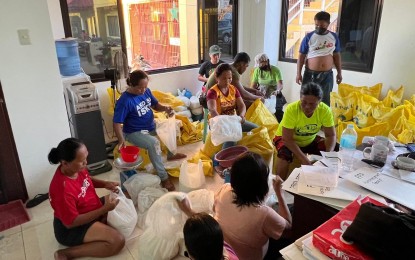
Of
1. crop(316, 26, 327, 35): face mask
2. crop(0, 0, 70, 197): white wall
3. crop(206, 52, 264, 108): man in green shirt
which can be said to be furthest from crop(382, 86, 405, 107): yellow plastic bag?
crop(0, 0, 70, 197): white wall

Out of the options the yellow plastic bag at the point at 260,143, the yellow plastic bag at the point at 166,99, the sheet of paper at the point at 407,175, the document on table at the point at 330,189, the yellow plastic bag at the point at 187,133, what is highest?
the sheet of paper at the point at 407,175

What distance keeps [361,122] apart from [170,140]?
6.72ft

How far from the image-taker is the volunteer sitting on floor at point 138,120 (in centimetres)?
256

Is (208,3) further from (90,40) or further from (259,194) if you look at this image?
(259,194)

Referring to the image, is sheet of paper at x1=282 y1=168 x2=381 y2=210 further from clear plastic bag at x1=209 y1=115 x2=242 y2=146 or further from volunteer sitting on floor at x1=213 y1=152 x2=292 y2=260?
clear plastic bag at x1=209 y1=115 x2=242 y2=146

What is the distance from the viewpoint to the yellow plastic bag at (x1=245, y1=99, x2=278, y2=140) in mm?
3080

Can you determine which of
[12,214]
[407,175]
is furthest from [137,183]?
[407,175]

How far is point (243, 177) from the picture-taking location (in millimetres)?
1281

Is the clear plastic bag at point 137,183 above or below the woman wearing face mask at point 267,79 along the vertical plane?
below

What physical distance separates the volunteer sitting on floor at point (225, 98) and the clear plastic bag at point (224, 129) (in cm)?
14

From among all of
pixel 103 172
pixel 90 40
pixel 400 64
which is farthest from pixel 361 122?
pixel 90 40

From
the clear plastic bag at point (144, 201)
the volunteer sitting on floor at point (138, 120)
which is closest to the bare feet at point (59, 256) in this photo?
the clear plastic bag at point (144, 201)

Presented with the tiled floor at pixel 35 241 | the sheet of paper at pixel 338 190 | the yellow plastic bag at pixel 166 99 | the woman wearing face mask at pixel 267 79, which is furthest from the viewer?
the yellow plastic bag at pixel 166 99

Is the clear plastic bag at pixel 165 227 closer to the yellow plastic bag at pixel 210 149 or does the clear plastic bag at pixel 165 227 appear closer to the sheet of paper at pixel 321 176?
the sheet of paper at pixel 321 176
